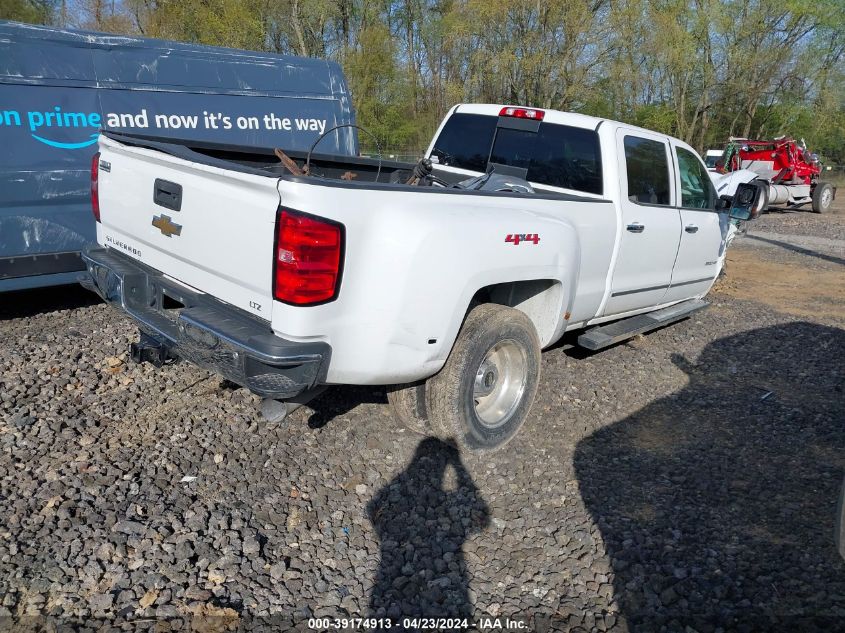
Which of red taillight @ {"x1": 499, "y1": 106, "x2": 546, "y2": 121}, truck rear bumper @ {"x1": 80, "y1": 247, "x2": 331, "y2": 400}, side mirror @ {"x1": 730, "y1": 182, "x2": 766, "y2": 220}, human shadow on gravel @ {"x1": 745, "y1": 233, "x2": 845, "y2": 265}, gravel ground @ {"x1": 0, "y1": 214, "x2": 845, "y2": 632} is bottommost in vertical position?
human shadow on gravel @ {"x1": 745, "y1": 233, "x2": 845, "y2": 265}

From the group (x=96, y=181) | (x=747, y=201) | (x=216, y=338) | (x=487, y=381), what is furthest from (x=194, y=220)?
(x=747, y=201)

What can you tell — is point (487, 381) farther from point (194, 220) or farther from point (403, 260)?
point (194, 220)

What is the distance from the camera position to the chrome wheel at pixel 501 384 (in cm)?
404

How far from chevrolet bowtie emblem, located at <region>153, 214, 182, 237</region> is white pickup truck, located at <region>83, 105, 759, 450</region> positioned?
1 cm

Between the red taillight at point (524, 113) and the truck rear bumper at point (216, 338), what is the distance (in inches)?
113

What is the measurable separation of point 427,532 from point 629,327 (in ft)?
8.90

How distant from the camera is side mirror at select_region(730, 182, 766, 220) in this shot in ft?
20.4

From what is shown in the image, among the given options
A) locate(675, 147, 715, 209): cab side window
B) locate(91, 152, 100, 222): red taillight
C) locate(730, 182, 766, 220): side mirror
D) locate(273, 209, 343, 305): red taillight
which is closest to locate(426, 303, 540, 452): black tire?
locate(273, 209, 343, 305): red taillight

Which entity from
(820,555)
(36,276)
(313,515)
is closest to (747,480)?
(820,555)

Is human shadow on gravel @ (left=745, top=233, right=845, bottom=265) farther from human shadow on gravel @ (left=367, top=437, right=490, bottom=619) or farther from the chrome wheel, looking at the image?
human shadow on gravel @ (left=367, top=437, right=490, bottom=619)

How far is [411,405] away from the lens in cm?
376

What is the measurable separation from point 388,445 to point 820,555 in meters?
2.28

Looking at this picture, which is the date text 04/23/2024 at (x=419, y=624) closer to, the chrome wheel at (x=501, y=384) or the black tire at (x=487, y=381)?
the black tire at (x=487, y=381)

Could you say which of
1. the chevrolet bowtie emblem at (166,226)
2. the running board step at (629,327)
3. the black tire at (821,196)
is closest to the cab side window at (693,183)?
the running board step at (629,327)
